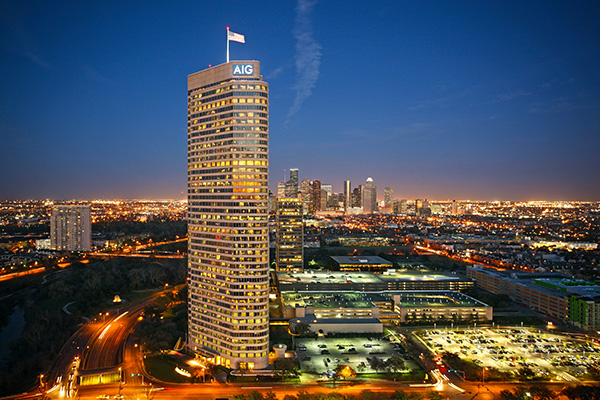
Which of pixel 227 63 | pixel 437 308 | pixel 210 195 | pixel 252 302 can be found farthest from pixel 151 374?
pixel 437 308

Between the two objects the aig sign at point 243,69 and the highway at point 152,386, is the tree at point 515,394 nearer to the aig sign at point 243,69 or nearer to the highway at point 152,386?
the highway at point 152,386

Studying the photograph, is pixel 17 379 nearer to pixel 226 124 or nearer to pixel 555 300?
pixel 226 124

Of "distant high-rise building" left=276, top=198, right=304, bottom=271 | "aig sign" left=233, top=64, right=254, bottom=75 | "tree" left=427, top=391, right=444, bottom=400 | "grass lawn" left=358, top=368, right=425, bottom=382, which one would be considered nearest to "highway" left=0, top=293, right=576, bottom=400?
"grass lawn" left=358, top=368, right=425, bottom=382

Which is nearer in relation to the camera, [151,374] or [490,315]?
[151,374]

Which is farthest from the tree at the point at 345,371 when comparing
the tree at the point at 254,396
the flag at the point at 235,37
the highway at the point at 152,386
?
the flag at the point at 235,37

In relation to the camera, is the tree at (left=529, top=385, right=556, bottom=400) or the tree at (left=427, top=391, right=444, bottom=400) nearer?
the tree at (left=427, top=391, right=444, bottom=400)

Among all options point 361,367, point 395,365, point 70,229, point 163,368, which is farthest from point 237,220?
point 70,229

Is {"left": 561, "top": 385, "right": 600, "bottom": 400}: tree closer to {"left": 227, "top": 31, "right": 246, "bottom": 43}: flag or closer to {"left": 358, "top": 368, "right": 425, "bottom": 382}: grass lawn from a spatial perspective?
{"left": 358, "top": 368, "right": 425, "bottom": 382}: grass lawn
